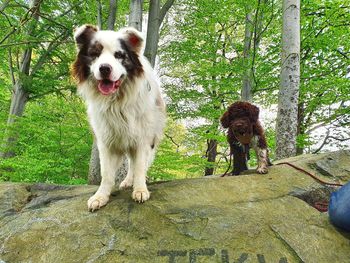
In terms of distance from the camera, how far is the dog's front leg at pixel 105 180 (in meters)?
3.43

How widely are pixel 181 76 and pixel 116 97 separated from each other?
43.4 feet

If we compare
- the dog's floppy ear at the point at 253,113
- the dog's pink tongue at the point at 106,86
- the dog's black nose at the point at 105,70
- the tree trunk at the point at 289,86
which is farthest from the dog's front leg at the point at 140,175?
the tree trunk at the point at 289,86

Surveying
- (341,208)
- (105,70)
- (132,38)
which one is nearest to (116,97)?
(105,70)

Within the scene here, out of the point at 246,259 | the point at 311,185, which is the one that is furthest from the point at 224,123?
the point at 246,259

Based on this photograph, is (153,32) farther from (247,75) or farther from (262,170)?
(262,170)

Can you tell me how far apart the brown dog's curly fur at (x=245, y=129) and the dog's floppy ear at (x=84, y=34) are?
6.56 feet

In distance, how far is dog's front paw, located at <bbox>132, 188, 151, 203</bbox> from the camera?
3.46 meters

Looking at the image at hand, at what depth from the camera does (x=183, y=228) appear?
123 inches

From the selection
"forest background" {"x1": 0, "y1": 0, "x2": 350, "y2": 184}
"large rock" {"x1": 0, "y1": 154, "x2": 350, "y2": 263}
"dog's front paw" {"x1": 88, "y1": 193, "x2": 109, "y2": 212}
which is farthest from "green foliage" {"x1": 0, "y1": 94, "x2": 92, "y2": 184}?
"dog's front paw" {"x1": 88, "y1": 193, "x2": 109, "y2": 212}

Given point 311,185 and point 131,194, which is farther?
point 311,185

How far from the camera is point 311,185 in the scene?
4172 mm

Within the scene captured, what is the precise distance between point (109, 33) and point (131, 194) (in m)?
1.75

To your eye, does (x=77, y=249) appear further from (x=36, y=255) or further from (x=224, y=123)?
(x=224, y=123)

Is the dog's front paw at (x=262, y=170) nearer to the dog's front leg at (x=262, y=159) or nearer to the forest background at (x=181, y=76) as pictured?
the dog's front leg at (x=262, y=159)
